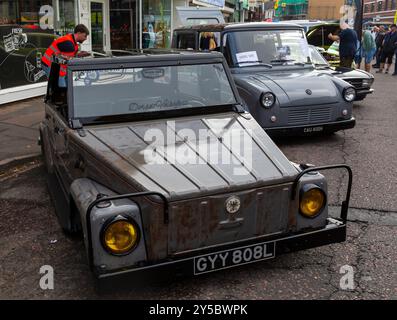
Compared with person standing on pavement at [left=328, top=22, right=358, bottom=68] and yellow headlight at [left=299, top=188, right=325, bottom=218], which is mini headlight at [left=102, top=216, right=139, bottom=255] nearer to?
yellow headlight at [left=299, top=188, right=325, bottom=218]

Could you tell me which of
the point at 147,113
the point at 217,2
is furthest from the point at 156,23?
the point at 147,113

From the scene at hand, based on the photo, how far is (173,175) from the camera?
311 cm

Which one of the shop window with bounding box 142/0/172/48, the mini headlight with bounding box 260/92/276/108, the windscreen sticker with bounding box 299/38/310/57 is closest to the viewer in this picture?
the mini headlight with bounding box 260/92/276/108

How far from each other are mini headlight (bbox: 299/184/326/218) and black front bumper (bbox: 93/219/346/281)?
0.14 meters

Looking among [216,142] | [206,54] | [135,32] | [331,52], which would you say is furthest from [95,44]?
[216,142]

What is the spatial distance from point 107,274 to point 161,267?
0.34m

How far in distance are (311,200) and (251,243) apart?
0.60 metres

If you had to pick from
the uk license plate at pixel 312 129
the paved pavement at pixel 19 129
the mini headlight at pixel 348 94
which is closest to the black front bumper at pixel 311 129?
the uk license plate at pixel 312 129

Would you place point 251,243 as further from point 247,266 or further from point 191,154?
point 191,154

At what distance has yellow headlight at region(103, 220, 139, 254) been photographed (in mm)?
2807

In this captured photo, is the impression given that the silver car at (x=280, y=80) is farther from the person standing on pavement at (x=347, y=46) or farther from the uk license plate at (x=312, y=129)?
the person standing on pavement at (x=347, y=46)

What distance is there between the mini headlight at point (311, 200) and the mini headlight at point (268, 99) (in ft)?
11.4

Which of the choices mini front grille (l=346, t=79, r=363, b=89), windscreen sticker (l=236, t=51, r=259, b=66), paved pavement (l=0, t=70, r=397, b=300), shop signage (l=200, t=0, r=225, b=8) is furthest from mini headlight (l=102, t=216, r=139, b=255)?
shop signage (l=200, t=0, r=225, b=8)

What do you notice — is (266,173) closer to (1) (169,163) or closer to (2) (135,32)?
(1) (169,163)
